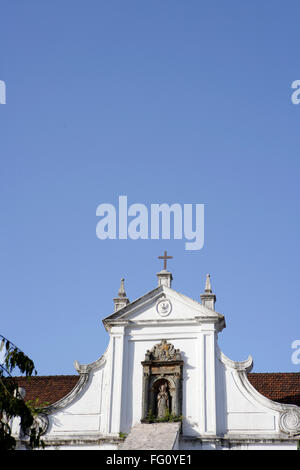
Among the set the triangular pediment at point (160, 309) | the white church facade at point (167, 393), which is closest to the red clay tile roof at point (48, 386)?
the white church facade at point (167, 393)

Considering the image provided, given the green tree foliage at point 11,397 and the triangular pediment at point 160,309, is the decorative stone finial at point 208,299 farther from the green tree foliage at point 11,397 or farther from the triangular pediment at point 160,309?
the green tree foliage at point 11,397

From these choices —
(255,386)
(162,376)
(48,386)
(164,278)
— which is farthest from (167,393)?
(48,386)

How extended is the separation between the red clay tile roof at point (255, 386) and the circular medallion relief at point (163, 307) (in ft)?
16.3

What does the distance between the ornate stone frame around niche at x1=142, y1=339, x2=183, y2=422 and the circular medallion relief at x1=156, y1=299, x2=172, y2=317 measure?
42.1 inches

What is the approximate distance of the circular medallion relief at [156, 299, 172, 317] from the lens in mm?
26558

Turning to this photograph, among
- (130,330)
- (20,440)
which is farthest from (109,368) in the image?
(20,440)

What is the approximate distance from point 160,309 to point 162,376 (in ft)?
8.55

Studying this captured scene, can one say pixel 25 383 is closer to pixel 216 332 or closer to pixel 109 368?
pixel 109 368

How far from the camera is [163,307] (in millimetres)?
26688

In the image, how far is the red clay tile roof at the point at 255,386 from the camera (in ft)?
89.6

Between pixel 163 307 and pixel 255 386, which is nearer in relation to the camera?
pixel 163 307

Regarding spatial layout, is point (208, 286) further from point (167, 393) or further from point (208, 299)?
point (167, 393)

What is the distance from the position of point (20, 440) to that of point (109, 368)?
3.95 metres

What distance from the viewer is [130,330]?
26547 millimetres
